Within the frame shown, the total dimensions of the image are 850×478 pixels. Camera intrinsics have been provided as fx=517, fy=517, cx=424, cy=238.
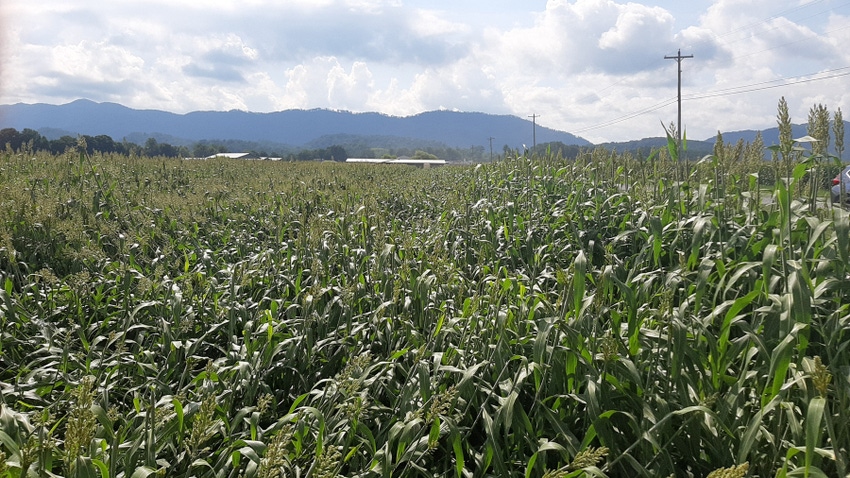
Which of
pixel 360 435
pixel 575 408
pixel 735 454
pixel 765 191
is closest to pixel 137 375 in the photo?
pixel 360 435

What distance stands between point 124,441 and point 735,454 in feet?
8.79

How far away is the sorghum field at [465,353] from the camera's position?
2035mm

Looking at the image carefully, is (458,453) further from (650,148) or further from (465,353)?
(650,148)

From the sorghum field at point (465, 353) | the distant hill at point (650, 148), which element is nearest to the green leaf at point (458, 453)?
the sorghum field at point (465, 353)

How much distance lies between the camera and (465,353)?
2.79 meters

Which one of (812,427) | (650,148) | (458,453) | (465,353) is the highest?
(650,148)

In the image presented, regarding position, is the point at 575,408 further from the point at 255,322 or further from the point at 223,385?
the point at 255,322

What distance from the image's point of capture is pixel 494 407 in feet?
8.22

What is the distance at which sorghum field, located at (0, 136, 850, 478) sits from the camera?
204cm

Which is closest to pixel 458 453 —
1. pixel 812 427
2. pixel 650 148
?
pixel 812 427

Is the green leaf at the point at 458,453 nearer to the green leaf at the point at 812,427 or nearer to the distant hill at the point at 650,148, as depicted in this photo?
the green leaf at the point at 812,427

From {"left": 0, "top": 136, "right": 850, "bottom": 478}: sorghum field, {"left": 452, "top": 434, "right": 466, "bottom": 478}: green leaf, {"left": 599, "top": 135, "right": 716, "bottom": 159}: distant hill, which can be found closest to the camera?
{"left": 0, "top": 136, "right": 850, "bottom": 478}: sorghum field

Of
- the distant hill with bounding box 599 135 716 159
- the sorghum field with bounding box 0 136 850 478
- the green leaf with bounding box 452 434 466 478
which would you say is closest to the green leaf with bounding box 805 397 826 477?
the sorghum field with bounding box 0 136 850 478

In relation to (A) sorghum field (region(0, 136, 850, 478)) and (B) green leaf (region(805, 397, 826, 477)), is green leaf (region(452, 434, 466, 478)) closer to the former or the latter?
(A) sorghum field (region(0, 136, 850, 478))
